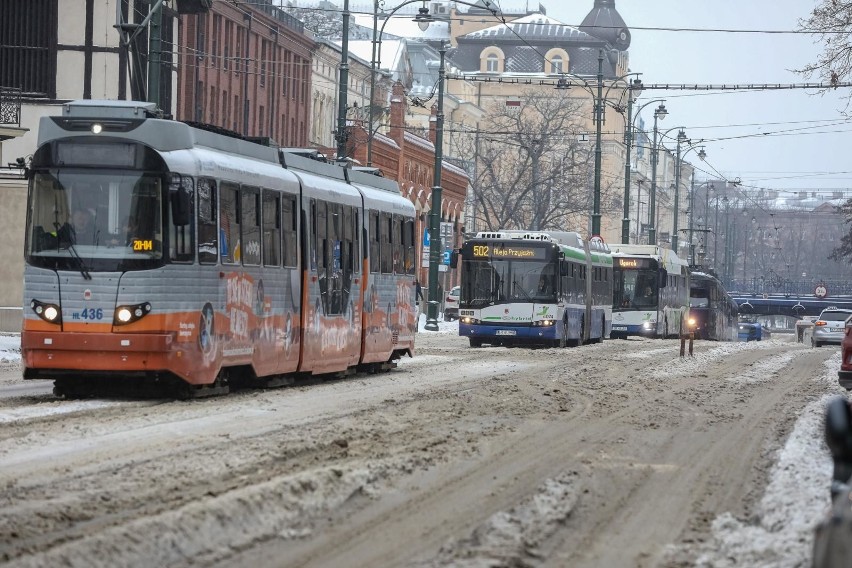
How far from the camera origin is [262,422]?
15.8 metres

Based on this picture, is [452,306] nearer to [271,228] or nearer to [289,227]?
[289,227]

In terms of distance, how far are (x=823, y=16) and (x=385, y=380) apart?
1061cm

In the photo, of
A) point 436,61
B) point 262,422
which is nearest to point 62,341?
point 262,422

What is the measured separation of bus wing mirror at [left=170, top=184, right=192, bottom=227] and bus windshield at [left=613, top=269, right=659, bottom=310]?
1570 inches

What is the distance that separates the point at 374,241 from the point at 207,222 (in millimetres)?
7084

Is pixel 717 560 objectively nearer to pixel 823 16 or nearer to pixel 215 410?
pixel 215 410

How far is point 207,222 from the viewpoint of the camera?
18.7 metres

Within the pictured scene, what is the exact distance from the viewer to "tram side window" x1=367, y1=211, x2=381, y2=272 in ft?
83.4

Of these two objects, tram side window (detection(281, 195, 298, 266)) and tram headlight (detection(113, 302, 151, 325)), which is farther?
tram side window (detection(281, 195, 298, 266))

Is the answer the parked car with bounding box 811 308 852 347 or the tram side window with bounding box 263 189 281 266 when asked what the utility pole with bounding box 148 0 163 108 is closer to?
the tram side window with bounding box 263 189 281 266

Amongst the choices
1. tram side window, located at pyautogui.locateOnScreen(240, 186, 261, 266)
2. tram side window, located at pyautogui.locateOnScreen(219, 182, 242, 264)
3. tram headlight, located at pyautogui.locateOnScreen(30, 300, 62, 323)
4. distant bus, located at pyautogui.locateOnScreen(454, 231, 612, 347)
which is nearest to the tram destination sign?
distant bus, located at pyautogui.locateOnScreen(454, 231, 612, 347)

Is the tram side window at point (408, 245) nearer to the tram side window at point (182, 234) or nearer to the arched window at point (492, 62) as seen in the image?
the tram side window at point (182, 234)

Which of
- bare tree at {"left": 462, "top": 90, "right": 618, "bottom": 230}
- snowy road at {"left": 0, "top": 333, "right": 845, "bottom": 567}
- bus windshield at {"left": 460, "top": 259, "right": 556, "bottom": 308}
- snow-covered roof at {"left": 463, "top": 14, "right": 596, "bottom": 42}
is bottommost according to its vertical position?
snowy road at {"left": 0, "top": 333, "right": 845, "bottom": 567}

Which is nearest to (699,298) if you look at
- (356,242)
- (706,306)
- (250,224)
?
(706,306)
